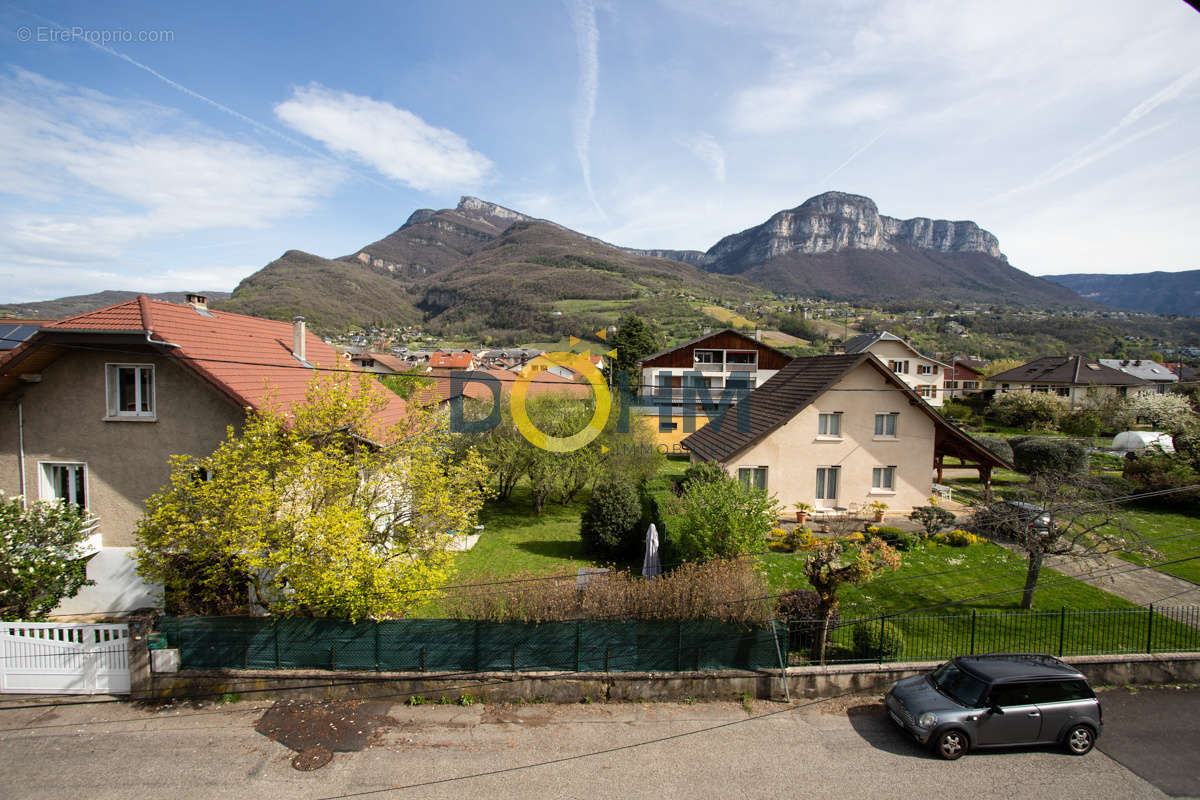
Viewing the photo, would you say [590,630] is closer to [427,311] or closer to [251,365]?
[251,365]

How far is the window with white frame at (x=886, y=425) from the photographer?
21.6 metres

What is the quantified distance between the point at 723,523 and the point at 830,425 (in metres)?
9.67

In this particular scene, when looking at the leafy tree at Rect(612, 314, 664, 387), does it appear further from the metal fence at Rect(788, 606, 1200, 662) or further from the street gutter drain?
the street gutter drain

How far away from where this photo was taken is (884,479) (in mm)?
21922

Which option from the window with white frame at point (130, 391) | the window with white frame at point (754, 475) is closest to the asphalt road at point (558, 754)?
the window with white frame at point (130, 391)

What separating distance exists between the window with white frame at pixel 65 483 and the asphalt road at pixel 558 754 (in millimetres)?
4979

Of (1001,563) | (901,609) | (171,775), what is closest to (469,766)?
(171,775)

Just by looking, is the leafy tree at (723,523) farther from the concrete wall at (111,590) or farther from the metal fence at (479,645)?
the concrete wall at (111,590)

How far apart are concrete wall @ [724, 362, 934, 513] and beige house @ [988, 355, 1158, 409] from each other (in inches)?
1743

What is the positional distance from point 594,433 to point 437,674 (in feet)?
56.0

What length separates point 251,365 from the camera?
1450 centimetres

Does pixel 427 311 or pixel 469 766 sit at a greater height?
pixel 427 311

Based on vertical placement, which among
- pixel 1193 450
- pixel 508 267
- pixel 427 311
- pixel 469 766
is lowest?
pixel 469 766

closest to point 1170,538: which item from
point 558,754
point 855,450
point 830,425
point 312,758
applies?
point 855,450
